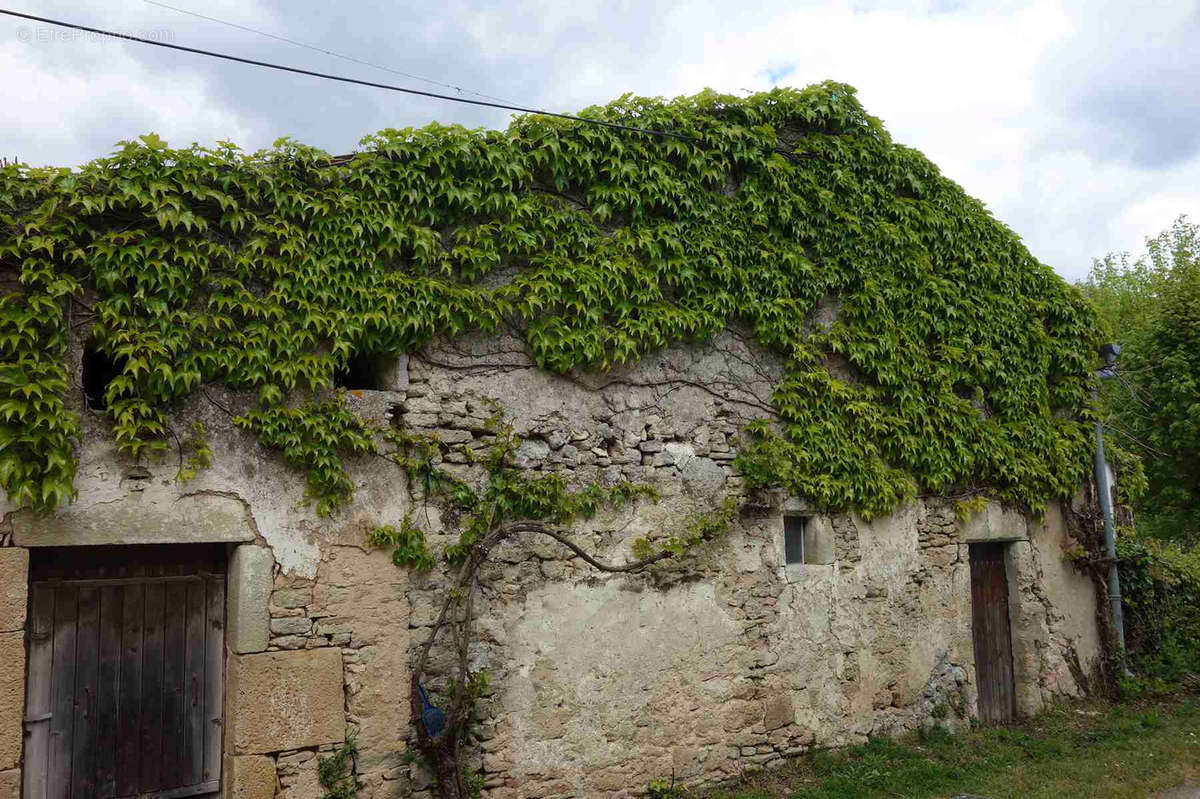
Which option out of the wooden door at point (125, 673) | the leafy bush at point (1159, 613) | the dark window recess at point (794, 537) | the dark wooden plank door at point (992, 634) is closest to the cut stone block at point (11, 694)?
the wooden door at point (125, 673)

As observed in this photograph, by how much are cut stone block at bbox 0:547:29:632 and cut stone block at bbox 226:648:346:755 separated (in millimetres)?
1061

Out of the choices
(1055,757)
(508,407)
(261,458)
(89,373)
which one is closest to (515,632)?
(508,407)

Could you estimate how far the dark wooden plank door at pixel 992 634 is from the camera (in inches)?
308

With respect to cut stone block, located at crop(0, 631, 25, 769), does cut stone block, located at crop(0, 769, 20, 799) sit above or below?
below

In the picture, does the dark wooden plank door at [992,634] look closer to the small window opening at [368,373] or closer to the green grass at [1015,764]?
the green grass at [1015,764]

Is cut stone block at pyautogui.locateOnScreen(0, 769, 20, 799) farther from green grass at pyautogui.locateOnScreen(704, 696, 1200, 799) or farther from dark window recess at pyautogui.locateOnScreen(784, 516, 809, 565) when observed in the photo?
dark window recess at pyautogui.locateOnScreen(784, 516, 809, 565)

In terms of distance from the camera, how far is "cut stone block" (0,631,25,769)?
392 cm

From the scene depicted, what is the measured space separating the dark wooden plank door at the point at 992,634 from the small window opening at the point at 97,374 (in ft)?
24.4

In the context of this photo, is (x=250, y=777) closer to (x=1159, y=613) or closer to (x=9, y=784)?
(x=9, y=784)

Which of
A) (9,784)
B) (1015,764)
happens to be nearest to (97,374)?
(9,784)

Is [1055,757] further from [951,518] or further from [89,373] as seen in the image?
[89,373]

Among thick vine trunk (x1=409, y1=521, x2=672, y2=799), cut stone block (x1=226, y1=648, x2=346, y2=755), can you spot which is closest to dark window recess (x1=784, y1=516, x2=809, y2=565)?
thick vine trunk (x1=409, y1=521, x2=672, y2=799)

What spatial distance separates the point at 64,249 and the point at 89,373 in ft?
2.36

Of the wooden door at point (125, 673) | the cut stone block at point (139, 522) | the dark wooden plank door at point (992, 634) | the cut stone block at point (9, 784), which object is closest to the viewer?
the cut stone block at point (9, 784)
